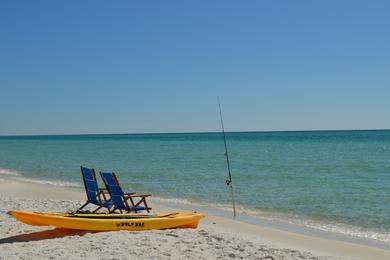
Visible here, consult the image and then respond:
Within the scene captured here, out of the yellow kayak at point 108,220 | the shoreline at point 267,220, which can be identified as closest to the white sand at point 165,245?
the yellow kayak at point 108,220

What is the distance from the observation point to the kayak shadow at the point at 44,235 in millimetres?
7842

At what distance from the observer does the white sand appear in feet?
22.2

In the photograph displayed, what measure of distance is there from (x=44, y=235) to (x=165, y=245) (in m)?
2.25

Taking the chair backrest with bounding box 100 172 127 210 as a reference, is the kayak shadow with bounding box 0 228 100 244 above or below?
below

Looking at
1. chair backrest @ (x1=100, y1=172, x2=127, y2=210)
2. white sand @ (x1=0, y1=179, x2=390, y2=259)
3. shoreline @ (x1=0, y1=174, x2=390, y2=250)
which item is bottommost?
shoreline @ (x1=0, y1=174, x2=390, y2=250)

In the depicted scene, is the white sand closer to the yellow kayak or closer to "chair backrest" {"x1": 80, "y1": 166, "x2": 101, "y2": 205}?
the yellow kayak

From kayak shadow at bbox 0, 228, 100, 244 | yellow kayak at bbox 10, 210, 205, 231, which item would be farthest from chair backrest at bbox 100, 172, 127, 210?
kayak shadow at bbox 0, 228, 100, 244

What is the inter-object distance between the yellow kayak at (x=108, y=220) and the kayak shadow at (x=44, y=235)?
0.12 meters

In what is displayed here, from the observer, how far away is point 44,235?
8133 millimetres

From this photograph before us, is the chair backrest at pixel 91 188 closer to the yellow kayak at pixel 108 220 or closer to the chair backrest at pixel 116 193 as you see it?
the chair backrest at pixel 116 193

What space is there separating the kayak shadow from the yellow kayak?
0.12 metres

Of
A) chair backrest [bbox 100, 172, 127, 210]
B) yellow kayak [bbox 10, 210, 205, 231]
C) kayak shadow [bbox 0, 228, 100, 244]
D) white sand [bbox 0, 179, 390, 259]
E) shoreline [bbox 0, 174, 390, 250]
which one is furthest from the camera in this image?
shoreline [bbox 0, 174, 390, 250]

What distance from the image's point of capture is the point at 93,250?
6.85 metres

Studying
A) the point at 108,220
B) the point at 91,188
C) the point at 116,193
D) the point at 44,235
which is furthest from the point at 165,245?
the point at 91,188
